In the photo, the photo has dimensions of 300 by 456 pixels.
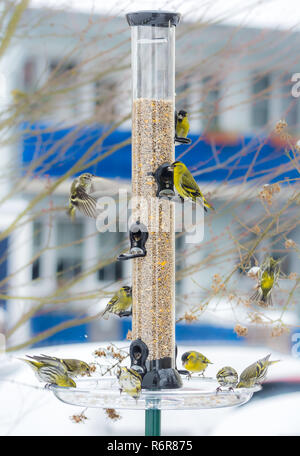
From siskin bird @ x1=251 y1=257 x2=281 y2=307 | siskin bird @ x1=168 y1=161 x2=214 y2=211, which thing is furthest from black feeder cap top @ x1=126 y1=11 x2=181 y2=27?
siskin bird @ x1=251 y1=257 x2=281 y2=307

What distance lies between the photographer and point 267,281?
70.1 inches

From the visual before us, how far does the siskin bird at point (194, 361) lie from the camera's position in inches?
66.6

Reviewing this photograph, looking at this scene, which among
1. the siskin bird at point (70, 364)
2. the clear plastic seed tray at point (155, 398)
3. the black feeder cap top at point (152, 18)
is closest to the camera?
the clear plastic seed tray at point (155, 398)

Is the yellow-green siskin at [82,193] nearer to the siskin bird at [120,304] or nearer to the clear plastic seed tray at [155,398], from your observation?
the siskin bird at [120,304]

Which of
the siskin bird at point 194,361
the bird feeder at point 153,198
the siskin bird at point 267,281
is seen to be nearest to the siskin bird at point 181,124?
the bird feeder at point 153,198

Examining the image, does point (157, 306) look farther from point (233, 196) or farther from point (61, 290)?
point (233, 196)

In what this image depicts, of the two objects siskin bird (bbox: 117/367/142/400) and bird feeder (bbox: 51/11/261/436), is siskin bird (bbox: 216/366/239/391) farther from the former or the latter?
siskin bird (bbox: 117/367/142/400)

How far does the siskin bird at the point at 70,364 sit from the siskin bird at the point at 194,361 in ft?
0.82

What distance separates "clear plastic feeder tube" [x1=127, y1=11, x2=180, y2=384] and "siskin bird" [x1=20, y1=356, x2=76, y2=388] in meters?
0.24

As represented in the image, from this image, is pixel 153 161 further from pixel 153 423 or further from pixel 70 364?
pixel 153 423

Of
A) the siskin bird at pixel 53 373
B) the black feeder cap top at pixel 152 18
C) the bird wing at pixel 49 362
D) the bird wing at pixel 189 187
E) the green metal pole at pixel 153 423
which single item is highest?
the black feeder cap top at pixel 152 18

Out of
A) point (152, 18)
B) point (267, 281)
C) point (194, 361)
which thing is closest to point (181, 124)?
point (152, 18)

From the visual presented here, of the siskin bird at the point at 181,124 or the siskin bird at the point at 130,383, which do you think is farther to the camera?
the siskin bird at the point at 181,124

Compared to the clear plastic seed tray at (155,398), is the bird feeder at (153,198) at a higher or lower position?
higher
